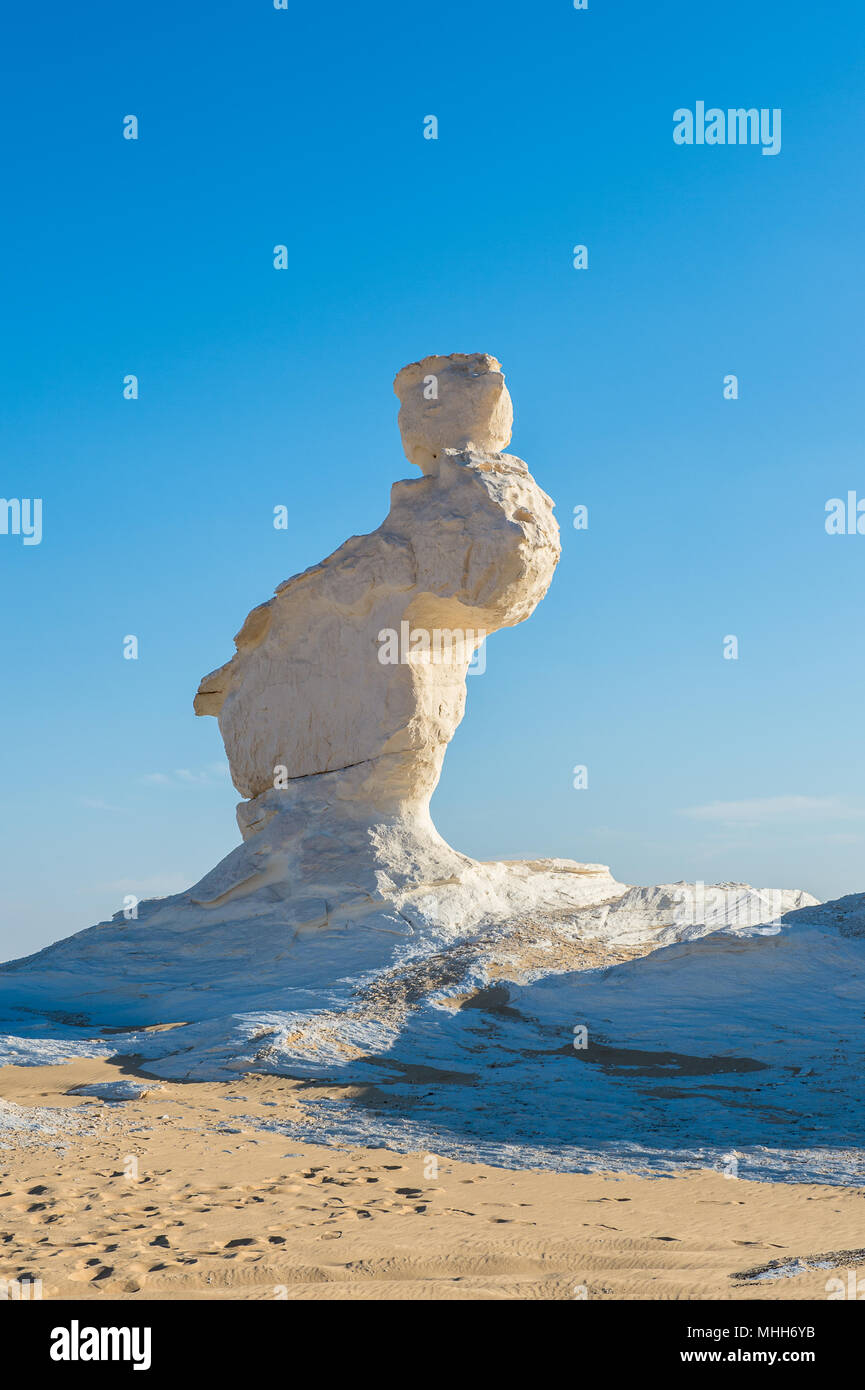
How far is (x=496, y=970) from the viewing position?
1125cm

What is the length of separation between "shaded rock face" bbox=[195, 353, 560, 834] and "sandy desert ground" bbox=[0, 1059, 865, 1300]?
8.14 meters

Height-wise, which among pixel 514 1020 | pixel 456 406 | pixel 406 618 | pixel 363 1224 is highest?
pixel 456 406

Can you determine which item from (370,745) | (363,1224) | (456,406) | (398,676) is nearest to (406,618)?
(398,676)

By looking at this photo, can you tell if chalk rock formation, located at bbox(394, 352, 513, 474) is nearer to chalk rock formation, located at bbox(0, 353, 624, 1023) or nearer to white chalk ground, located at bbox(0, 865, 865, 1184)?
chalk rock formation, located at bbox(0, 353, 624, 1023)

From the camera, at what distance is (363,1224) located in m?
5.00

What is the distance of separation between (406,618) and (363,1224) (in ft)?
34.5

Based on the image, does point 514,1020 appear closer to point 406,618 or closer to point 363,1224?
point 363,1224

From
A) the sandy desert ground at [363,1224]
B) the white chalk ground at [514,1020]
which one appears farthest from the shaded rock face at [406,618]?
the sandy desert ground at [363,1224]

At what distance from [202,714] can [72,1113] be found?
1016 cm

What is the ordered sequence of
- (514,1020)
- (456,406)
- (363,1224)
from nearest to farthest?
(363,1224), (514,1020), (456,406)

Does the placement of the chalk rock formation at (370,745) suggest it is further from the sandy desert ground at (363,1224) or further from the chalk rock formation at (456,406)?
the sandy desert ground at (363,1224)

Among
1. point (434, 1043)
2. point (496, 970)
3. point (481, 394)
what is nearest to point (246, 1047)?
point (434, 1043)

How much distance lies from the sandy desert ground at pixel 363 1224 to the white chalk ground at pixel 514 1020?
1.65 feet
